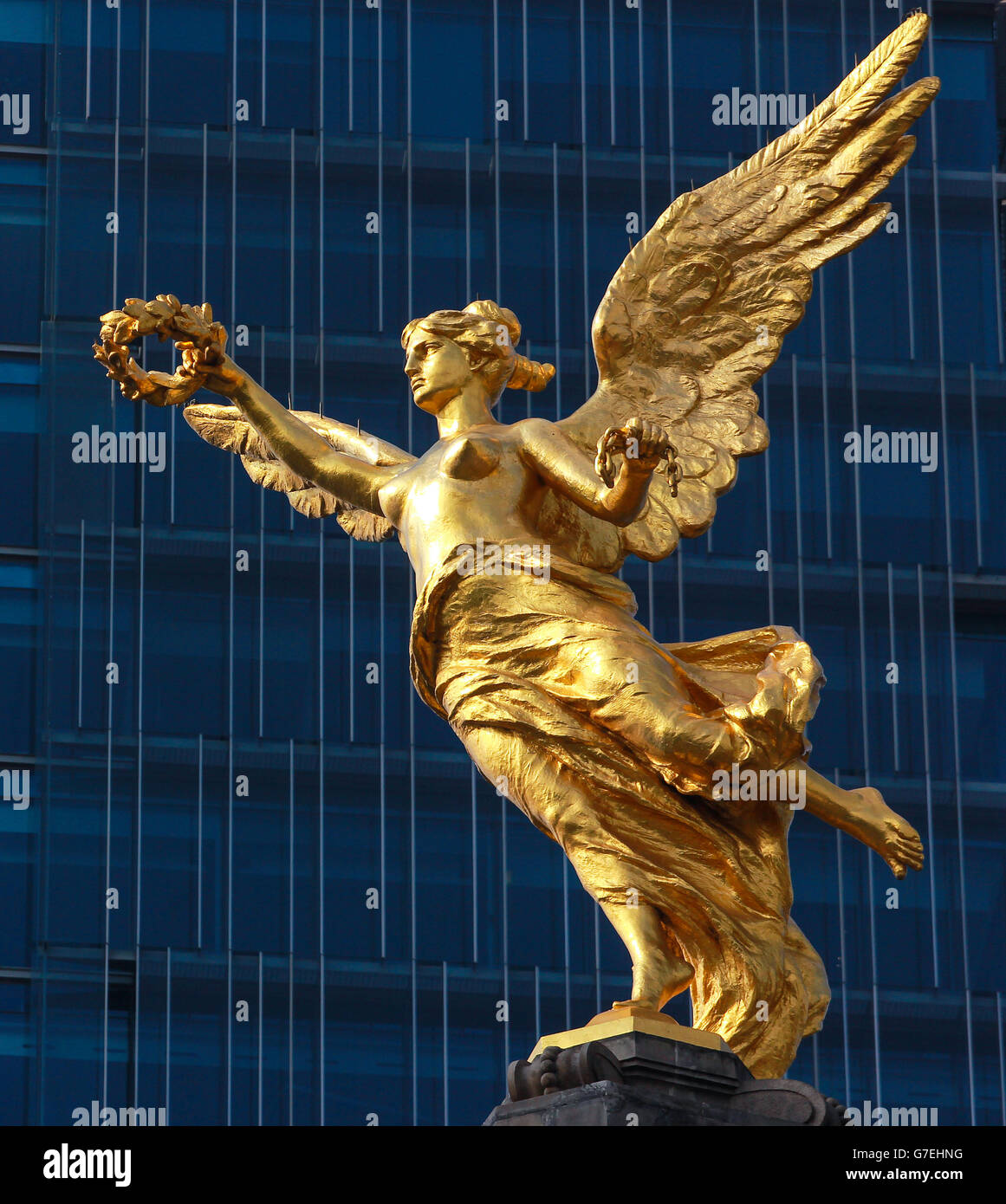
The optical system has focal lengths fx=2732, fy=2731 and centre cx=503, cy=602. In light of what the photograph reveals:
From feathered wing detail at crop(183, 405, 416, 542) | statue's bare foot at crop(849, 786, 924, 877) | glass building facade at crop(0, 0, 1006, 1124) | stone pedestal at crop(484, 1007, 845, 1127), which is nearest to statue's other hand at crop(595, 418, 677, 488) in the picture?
feathered wing detail at crop(183, 405, 416, 542)

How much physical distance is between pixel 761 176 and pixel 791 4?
27.2m

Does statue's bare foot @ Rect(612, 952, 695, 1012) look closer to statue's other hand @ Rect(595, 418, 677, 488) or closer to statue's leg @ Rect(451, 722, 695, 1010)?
statue's leg @ Rect(451, 722, 695, 1010)

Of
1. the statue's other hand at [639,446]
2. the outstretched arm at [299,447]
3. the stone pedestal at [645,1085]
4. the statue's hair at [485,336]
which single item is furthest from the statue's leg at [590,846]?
the statue's hair at [485,336]

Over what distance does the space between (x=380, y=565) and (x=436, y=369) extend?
941 inches

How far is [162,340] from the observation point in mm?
12516

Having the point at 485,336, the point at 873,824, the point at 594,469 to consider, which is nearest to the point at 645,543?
the point at 594,469

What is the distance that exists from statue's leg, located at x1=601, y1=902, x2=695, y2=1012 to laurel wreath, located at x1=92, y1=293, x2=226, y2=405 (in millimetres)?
3127

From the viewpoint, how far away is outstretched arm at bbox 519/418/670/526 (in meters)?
10.9

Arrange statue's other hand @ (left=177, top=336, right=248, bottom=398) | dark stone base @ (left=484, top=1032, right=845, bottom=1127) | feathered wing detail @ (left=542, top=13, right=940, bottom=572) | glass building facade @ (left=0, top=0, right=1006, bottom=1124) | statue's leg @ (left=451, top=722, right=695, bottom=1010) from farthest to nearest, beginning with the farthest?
1. glass building facade @ (left=0, top=0, right=1006, bottom=1124)
2. feathered wing detail @ (left=542, top=13, right=940, bottom=572)
3. statue's other hand @ (left=177, top=336, right=248, bottom=398)
4. statue's leg @ (left=451, top=722, right=695, bottom=1010)
5. dark stone base @ (left=484, top=1032, right=845, bottom=1127)

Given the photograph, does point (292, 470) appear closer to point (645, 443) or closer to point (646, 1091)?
point (645, 443)

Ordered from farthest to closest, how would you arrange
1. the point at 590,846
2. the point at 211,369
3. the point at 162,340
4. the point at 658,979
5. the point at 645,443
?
1. the point at 162,340
2. the point at 211,369
3. the point at 590,846
4. the point at 658,979
5. the point at 645,443

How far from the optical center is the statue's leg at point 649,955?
1105 cm

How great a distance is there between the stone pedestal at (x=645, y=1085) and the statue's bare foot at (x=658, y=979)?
195 millimetres

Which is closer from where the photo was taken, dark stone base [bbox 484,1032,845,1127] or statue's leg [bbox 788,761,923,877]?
dark stone base [bbox 484,1032,845,1127]
